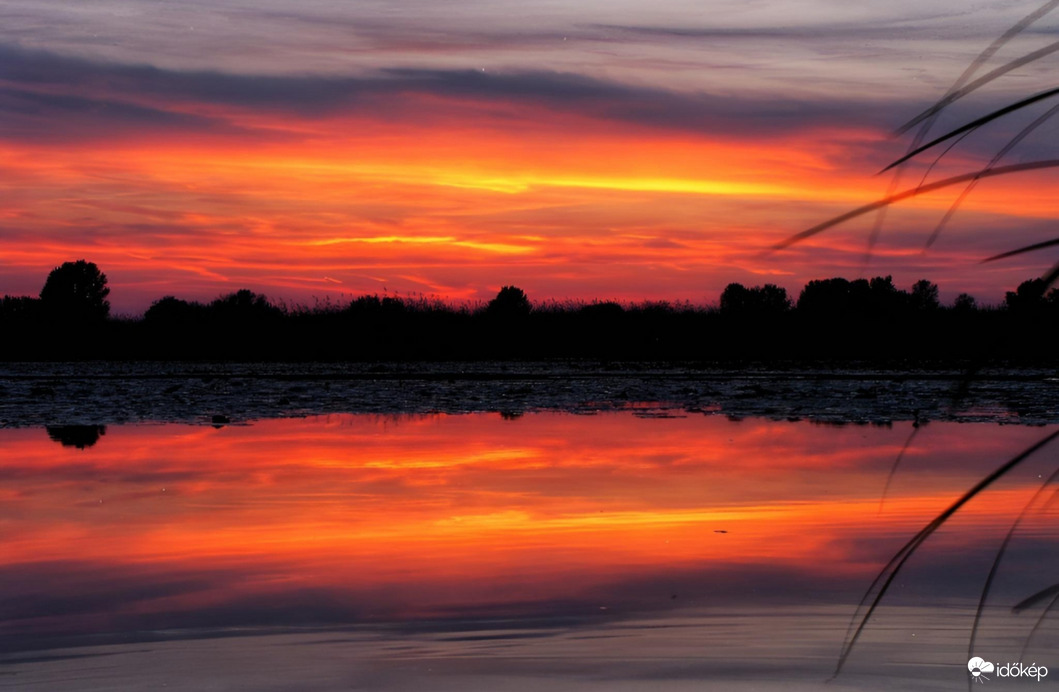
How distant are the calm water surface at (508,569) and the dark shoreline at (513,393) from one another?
158 inches

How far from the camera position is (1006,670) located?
11.5ft

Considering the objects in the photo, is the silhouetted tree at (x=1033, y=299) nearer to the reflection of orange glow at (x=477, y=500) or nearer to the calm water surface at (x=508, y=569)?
the calm water surface at (x=508, y=569)

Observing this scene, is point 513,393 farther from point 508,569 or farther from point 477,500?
point 508,569

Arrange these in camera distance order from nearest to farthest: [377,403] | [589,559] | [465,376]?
[589,559]
[377,403]
[465,376]

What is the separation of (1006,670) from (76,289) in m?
67.1

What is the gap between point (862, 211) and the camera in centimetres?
91

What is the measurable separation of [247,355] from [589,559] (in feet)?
93.5

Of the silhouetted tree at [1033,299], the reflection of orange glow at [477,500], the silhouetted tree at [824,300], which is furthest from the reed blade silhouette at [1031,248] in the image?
the silhouetted tree at [824,300]

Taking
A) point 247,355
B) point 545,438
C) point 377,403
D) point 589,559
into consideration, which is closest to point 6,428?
point 377,403

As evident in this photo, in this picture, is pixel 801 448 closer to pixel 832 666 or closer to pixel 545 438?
pixel 545 438

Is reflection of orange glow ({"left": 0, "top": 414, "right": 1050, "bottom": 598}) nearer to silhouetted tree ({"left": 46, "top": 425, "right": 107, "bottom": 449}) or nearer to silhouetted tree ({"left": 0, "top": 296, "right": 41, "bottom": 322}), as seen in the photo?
silhouetted tree ({"left": 46, "top": 425, "right": 107, "bottom": 449})

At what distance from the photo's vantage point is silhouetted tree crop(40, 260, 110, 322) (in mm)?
63656

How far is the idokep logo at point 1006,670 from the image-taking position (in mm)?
3408

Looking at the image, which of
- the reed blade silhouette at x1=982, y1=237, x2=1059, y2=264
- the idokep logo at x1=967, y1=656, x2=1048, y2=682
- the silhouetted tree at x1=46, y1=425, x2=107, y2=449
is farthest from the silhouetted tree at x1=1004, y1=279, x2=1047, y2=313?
the silhouetted tree at x1=46, y1=425, x2=107, y2=449
